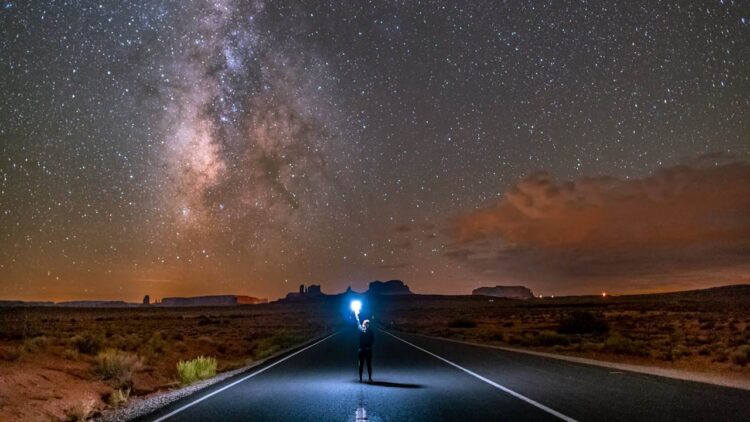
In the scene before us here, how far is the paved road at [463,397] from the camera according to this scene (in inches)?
347

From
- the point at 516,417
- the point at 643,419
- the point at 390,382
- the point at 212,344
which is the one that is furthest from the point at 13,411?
the point at 212,344

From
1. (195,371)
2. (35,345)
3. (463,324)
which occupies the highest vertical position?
(35,345)

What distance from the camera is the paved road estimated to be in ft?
28.9

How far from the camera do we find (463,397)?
1089 centimetres

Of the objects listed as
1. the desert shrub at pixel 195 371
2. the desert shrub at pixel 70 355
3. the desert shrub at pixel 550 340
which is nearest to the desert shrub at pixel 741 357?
the desert shrub at pixel 550 340

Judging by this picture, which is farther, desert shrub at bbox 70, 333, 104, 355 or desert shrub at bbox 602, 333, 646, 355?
desert shrub at bbox 602, 333, 646, 355

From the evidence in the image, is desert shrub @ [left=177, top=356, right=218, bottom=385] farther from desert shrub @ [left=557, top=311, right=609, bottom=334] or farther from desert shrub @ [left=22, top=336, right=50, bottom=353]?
desert shrub @ [left=557, top=311, right=609, bottom=334]

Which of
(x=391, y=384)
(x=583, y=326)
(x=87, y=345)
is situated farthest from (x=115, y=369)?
(x=583, y=326)

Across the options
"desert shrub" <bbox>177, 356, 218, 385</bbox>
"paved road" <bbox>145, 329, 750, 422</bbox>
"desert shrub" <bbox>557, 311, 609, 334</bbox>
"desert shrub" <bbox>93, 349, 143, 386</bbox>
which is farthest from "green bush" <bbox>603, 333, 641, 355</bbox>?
"desert shrub" <bbox>93, 349, 143, 386</bbox>

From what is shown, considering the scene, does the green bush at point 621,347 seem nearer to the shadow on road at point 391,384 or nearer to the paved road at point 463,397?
the paved road at point 463,397

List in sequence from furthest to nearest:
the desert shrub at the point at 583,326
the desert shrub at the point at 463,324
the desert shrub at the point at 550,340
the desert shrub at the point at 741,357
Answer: the desert shrub at the point at 463,324
the desert shrub at the point at 583,326
the desert shrub at the point at 550,340
the desert shrub at the point at 741,357

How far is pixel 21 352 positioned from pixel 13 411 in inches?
359

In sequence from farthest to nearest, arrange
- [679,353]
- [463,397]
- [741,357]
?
[679,353]
[741,357]
[463,397]

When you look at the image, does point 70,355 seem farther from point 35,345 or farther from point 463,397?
point 463,397
